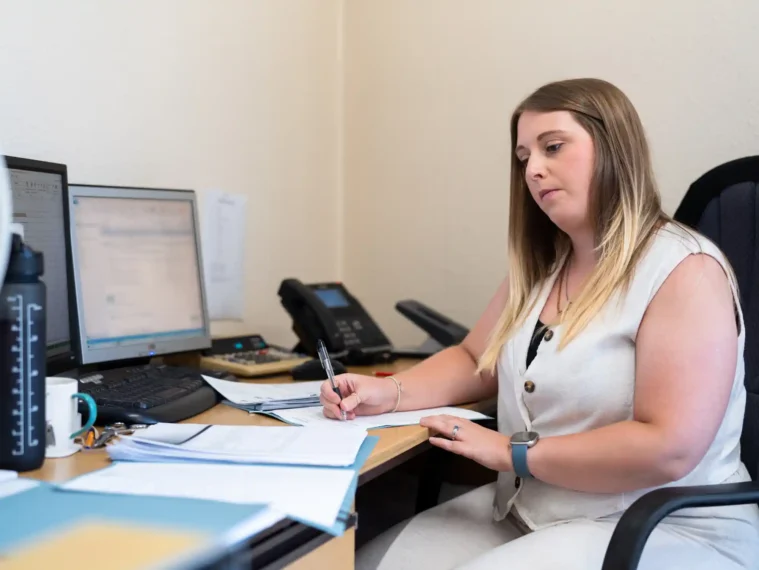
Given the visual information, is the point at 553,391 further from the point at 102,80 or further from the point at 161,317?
the point at 102,80

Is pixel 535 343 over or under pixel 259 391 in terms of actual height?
over

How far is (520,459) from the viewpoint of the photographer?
3.62 ft

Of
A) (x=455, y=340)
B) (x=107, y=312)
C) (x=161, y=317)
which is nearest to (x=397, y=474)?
(x=455, y=340)

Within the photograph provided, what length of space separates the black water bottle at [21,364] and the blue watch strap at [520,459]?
26.3 inches

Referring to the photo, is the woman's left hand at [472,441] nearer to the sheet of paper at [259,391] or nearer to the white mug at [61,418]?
the sheet of paper at [259,391]

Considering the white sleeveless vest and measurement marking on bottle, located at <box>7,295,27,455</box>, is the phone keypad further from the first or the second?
measurement marking on bottle, located at <box>7,295,27,455</box>

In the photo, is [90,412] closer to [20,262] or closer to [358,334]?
[20,262]

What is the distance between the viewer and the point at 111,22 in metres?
1.53

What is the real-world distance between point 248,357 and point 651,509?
3.25ft

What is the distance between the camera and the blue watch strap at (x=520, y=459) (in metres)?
1.10

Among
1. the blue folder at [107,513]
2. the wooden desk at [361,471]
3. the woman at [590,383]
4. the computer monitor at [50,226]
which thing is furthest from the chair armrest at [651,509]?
the computer monitor at [50,226]

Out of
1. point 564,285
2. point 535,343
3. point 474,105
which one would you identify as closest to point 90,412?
point 535,343

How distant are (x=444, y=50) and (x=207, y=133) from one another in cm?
76

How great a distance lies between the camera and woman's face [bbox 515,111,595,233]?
3.96 ft
